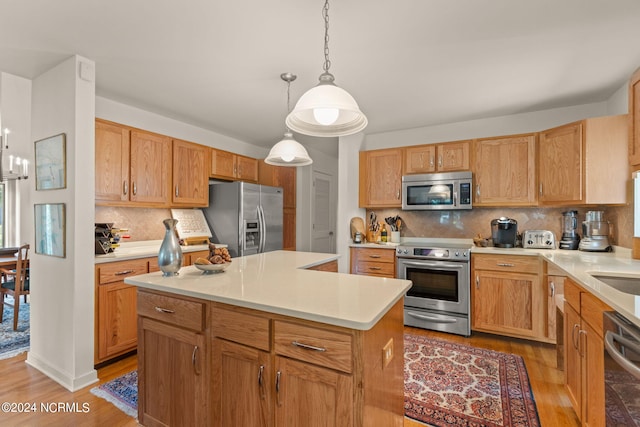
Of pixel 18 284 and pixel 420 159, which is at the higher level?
pixel 420 159

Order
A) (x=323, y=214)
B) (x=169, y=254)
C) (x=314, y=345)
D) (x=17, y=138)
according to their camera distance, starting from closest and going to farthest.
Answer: (x=314, y=345)
(x=169, y=254)
(x=17, y=138)
(x=323, y=214)

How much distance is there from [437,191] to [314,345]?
9.87 feet

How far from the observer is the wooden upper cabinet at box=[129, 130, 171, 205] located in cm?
315

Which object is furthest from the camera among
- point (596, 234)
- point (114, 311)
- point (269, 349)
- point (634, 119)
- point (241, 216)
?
point (241, 216)

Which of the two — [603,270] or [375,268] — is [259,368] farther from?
[375,268]

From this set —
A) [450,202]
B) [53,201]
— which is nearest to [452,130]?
[450,202]

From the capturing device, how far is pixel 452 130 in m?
3.84

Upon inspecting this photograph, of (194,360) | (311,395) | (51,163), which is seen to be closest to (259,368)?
Result: (311,395)

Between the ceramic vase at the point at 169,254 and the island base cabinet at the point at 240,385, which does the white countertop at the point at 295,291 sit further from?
the island base cabinet at the point at 240,385

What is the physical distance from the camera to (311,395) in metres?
1.20

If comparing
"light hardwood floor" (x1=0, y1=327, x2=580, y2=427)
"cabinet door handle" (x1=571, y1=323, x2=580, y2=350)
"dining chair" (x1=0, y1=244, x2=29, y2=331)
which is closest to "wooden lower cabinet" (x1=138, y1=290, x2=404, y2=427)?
"light hardwood floor" (x1=0, y1=327, x2=580, y2=427)

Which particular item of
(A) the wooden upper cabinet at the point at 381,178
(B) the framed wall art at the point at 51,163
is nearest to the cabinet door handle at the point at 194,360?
(B) the framed wall art at the point at 51,163

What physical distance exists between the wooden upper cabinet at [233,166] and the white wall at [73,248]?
1.77 m

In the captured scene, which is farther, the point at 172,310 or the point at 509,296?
the point at 509,296
